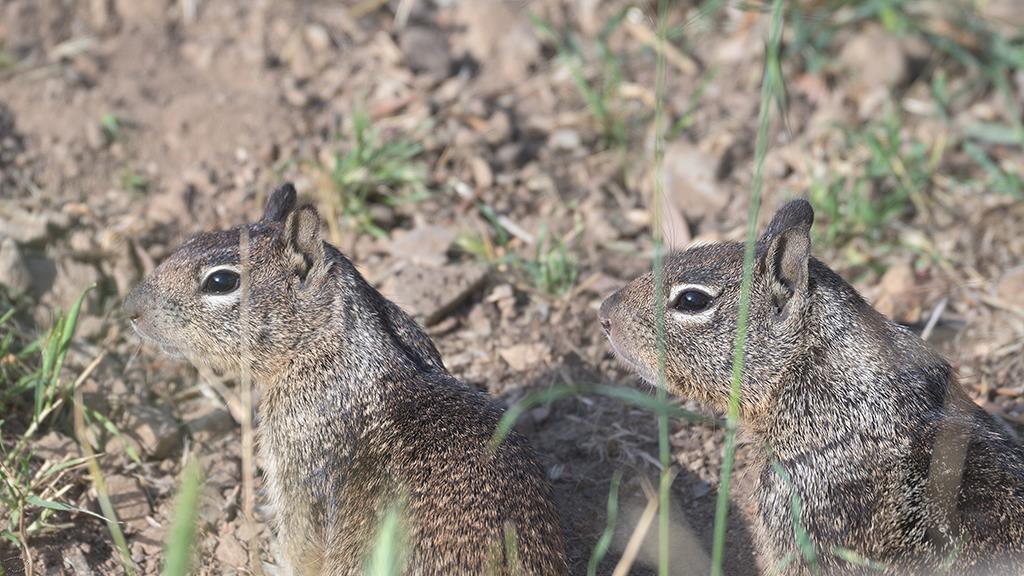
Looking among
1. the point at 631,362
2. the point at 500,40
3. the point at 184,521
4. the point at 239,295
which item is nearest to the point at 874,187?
the point at 500,40

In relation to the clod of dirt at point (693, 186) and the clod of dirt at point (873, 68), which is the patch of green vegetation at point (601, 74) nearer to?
the clod of dirt at point (693, 186)

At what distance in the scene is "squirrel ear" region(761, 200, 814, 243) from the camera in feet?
15.3

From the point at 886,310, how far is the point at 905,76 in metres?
2.31

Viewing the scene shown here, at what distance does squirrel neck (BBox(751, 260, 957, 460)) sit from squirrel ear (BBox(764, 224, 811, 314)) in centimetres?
10

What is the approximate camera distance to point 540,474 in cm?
441

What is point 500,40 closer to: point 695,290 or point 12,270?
point 12,270

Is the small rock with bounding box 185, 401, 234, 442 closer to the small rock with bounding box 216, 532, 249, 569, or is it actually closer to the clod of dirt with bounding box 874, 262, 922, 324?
the small rock with bounding box 216, 532, 249, 569

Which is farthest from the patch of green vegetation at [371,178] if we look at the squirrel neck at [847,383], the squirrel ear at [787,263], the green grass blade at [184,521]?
the green grass blade at [184,521]

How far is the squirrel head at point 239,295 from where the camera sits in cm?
479

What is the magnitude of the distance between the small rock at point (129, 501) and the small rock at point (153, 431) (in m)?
0.23

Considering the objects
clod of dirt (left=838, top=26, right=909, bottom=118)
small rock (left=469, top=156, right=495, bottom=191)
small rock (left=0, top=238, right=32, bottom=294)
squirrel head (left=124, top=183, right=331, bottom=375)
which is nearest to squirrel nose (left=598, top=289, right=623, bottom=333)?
squirrel head (left=124, top=183, right=331, bottom=375)

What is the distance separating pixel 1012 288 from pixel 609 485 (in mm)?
2588

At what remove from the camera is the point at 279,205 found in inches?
203

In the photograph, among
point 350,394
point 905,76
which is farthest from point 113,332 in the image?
point 905,76
